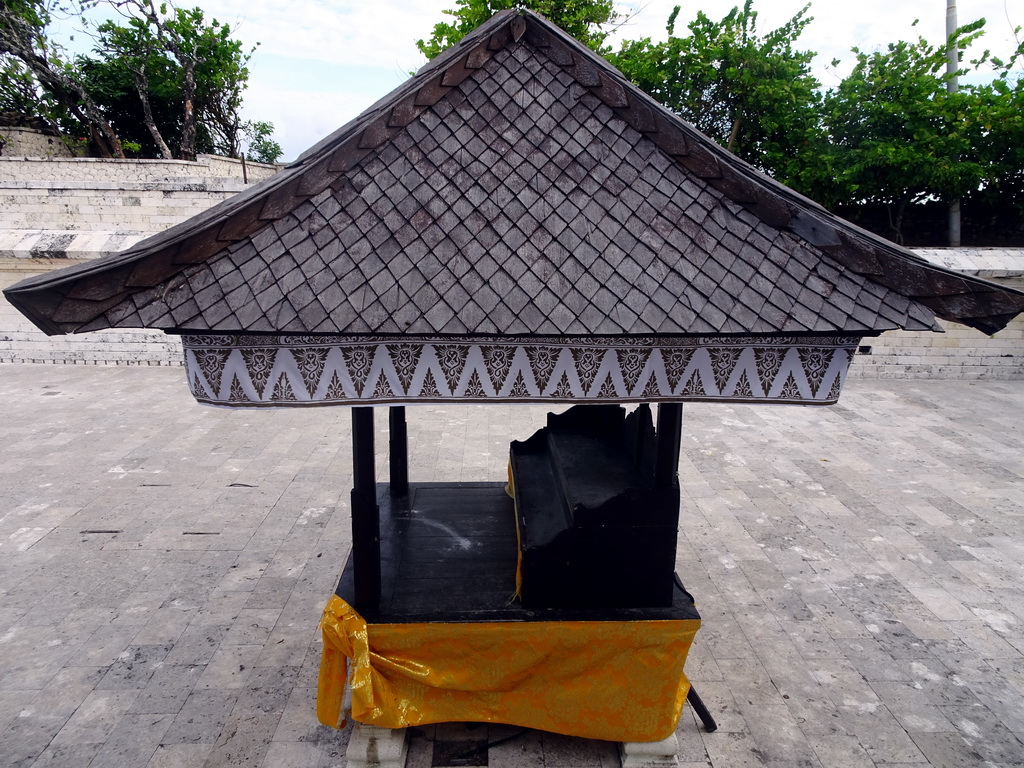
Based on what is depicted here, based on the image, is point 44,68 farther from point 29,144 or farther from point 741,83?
point 741,83

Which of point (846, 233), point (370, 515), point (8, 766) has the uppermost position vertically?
point (846, 233)

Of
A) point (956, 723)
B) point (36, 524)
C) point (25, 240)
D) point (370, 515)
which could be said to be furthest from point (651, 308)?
point (25, 240)

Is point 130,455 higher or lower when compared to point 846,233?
lower

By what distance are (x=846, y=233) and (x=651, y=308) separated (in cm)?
98

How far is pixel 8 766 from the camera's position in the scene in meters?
3.32

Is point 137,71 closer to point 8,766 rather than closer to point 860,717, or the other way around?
point 8,766

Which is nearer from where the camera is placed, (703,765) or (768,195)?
(768,195)

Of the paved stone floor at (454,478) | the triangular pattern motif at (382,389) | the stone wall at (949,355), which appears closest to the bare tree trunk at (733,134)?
the stone wall at (949,355)

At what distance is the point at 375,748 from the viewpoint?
11.1 feet

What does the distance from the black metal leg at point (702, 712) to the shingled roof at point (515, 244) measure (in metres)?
2.30

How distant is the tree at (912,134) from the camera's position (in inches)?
466

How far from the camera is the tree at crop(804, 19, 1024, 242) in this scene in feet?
38.9

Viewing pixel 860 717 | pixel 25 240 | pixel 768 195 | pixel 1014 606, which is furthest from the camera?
pixel 25 240

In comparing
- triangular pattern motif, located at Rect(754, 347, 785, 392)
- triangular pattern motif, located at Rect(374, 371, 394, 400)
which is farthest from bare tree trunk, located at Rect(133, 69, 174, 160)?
triangular pattern motif, located at Rect(754, 347, 785, 392)
